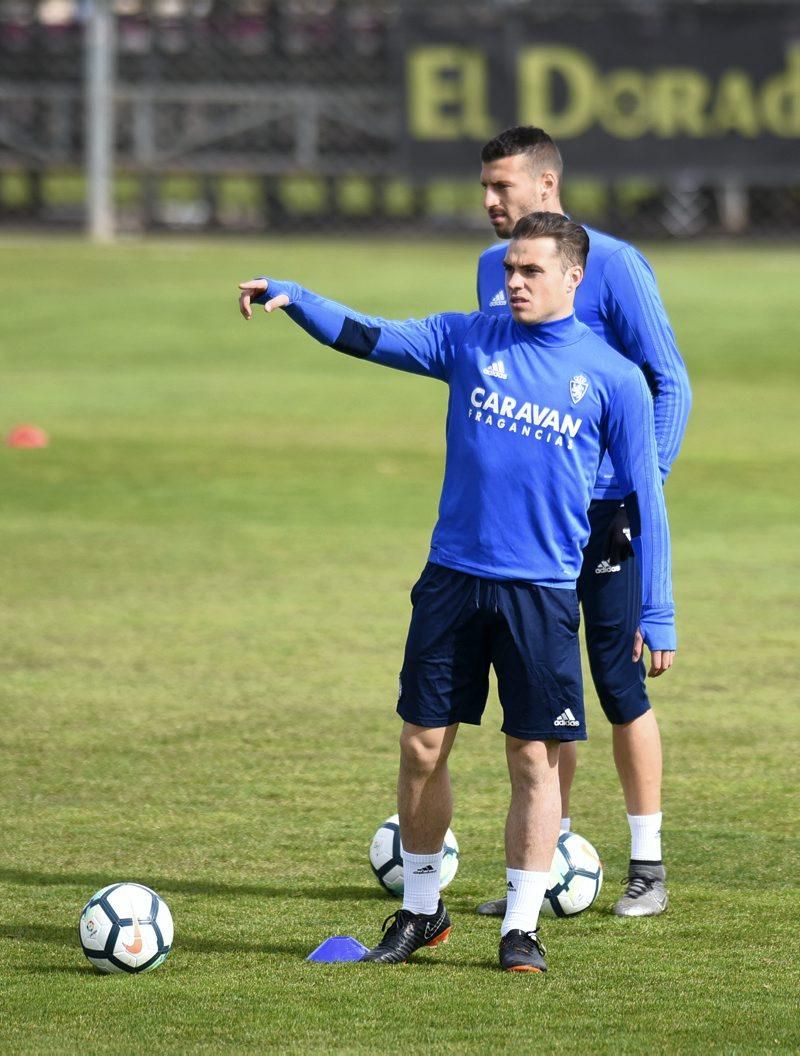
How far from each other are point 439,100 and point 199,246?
12.6ft

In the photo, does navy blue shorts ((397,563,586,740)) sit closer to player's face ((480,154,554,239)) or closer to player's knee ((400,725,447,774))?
player's knee ((400,725,447,774))

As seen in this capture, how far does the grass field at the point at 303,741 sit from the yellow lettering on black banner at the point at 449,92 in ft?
18.7

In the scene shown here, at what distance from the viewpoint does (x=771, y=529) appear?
12844mm

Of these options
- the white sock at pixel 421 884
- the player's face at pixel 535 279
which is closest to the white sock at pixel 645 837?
the white sock at pixel 421 884

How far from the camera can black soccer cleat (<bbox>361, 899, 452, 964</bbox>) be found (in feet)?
18.2

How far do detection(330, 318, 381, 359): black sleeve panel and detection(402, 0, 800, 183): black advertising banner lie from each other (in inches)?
715

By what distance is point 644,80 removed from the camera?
23.3 m

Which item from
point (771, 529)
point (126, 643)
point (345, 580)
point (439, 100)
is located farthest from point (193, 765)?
point (439, 100)

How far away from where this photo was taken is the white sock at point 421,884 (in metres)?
5.64

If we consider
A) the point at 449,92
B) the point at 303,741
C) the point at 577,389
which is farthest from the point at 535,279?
the point at 449,92

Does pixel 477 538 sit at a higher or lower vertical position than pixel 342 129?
lower

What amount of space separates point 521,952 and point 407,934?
1.16 feet

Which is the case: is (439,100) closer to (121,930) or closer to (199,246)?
(199,246)

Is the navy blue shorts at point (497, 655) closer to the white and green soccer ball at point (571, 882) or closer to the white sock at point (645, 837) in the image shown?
the white and green soccer ball at point (571, 882)
